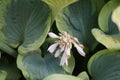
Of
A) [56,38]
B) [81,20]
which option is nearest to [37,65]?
[56,38]

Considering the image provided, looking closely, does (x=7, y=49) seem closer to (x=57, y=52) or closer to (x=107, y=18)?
(x=57, y=52)

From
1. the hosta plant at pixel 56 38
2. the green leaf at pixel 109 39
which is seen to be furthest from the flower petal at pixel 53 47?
the green leaf at pixel 109 39

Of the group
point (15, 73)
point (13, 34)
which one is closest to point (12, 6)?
point (13, 34)

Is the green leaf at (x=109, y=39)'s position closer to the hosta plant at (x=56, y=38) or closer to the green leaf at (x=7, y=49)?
the hosta plant at (x=56, y=38)

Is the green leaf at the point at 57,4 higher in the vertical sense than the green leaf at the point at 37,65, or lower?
higher

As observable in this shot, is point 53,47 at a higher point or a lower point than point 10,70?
higher

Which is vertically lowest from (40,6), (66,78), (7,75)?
(7,75)

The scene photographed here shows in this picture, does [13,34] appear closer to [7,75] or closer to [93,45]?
[7,75]
